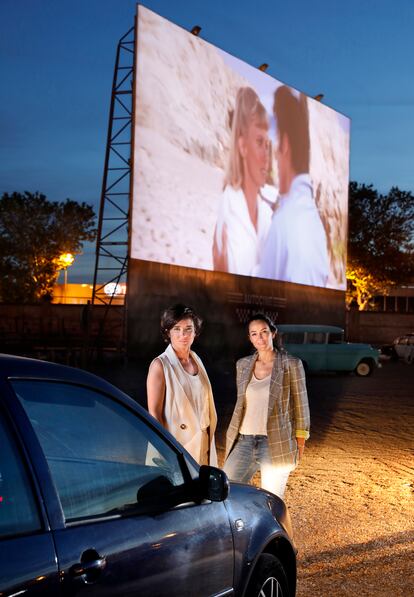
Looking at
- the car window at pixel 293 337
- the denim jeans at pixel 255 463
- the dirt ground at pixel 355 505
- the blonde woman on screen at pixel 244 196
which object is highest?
the blonde woman on screen at pixel 244 196

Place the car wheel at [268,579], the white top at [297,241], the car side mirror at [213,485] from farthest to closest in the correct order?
the white top at [297,241], the car wheel at [268,579], the car side mirror at [213,485]

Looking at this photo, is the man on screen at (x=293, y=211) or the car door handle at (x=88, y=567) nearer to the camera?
the car door handle at (x=88, y=567)

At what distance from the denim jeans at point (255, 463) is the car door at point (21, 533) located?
325 centimetres

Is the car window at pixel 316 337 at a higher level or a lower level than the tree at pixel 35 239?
lower

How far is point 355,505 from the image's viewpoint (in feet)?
25.2

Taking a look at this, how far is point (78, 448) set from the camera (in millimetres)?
2943

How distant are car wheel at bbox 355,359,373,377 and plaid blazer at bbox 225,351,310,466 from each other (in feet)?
67.4

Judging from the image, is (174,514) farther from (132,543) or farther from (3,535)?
(3,535)

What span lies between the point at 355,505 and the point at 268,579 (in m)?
4.12

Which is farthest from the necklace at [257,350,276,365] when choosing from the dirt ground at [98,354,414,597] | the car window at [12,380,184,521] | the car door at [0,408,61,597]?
the car door at [0,408,61,597]

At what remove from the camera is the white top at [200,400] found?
5.04 metres

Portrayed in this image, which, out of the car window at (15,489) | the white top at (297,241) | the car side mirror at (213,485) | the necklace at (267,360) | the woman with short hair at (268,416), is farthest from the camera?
the white top at (297,241)

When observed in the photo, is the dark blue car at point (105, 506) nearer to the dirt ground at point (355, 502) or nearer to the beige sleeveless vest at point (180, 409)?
the beige sleeveless vest at point (180, 409)

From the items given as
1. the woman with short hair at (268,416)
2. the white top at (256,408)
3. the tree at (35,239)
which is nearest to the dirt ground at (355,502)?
the woman with short hair at (268,416)
